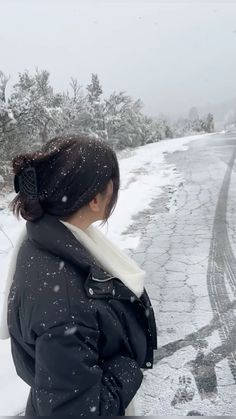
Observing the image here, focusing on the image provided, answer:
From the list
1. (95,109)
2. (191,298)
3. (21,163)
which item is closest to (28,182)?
(21,163)

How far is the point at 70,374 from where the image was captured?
0.99 metres

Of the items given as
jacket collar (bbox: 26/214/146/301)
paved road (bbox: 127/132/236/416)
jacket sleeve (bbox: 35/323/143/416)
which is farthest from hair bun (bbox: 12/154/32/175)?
paved road (bbox: 127/132/236/416)

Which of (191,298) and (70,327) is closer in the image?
(70,327)

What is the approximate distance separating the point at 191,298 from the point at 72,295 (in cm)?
283

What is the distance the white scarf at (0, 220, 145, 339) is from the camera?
4.00 feet

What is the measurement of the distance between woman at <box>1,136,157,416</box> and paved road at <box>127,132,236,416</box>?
1.40 meters

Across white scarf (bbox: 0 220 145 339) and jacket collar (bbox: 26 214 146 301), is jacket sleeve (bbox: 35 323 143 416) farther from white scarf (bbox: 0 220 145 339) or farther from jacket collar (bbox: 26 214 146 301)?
white scarf (bbox: 0 220 145 339)

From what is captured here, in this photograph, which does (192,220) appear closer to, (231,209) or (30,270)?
(231,209)

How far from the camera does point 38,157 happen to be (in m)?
1.13

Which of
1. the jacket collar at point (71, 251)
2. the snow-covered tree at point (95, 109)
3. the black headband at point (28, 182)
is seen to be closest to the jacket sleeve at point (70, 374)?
the jacket collar at point (71, 251)

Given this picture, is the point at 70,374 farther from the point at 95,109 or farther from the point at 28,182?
the point at 95,109

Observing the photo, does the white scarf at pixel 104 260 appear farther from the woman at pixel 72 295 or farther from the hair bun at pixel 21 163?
the hair bun at pixel 21 163

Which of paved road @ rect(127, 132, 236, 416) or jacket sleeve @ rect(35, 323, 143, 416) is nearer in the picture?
jacket sleeve @ rect(35, 323, 143, 416)

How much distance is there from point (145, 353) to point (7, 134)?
935 cm
